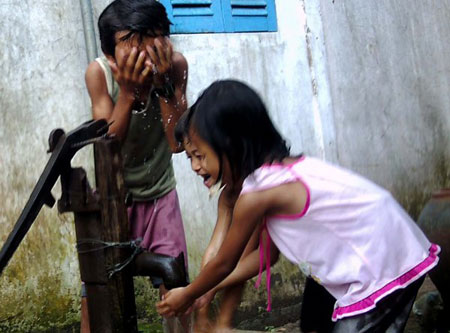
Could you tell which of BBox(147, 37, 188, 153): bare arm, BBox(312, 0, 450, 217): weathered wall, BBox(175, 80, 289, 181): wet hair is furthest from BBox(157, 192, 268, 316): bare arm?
BBox(312, 0, 450, 217): weathered wall

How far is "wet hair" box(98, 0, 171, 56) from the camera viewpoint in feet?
11.2

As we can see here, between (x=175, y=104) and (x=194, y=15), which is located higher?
(x=194, y=15)

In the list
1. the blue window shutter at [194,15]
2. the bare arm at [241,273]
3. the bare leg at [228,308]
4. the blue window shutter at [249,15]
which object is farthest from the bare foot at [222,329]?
the blue window shutter at [249,15]

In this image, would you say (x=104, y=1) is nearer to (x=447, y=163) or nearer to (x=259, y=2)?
(x=259, y=2)

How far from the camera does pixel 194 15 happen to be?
17.4ft

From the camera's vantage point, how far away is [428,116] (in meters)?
7.21

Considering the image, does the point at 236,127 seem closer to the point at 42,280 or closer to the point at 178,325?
the point at 178,325

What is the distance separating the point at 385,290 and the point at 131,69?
1400mm

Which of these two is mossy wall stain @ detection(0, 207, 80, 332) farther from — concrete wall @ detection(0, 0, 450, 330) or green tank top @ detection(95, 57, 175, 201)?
green tank top @ detection(95, 57, 175, 201)

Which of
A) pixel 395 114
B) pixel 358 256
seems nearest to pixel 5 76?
pixel 358 256

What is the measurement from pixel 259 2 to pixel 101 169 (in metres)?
3.20

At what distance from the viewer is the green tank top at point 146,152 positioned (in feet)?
12.0

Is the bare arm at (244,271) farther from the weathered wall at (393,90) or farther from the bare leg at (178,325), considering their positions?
the weathered wall at (393,90)

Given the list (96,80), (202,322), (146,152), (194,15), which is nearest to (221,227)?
(202,322)
